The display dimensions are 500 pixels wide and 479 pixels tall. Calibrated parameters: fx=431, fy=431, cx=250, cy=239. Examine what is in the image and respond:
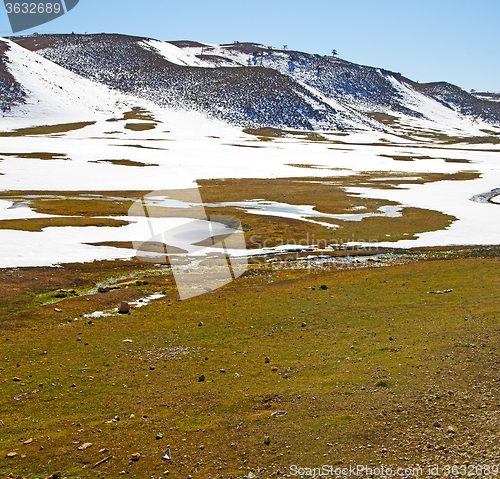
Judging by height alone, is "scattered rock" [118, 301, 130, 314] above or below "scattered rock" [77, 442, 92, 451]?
below

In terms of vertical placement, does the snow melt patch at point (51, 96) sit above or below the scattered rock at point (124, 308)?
above

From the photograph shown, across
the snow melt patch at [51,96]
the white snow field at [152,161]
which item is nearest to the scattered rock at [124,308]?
the white snow field at [152,161]

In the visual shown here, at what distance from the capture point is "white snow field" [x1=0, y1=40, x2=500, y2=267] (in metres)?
43.0

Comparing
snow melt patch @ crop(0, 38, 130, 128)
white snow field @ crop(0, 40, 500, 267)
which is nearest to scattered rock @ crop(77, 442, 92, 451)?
white snow field @ crop(0, 40, 500, 267)

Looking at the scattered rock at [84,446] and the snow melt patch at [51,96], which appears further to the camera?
the snow melt patch at [51,96]

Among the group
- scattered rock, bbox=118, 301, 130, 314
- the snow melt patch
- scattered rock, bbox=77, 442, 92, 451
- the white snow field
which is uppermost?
the snow melt patch

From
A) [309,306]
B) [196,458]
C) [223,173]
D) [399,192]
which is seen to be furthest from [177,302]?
[223,173]

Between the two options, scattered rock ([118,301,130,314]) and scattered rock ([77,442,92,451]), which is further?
scattered rock ([118,301,130,314])

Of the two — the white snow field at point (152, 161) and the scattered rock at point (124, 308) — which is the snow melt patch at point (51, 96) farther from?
the scattered rock at point (124, 308)

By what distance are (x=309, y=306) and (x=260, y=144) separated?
396 feet

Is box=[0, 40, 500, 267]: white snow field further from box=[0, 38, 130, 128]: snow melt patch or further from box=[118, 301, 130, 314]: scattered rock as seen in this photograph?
box=[118, 301, 130, 314]: scattered rock

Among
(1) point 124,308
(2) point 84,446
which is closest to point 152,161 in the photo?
(1) point 124,308

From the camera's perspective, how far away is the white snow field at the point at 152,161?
4297cm

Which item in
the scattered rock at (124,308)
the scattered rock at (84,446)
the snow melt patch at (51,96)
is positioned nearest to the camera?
the scattered rock at (84,446)
